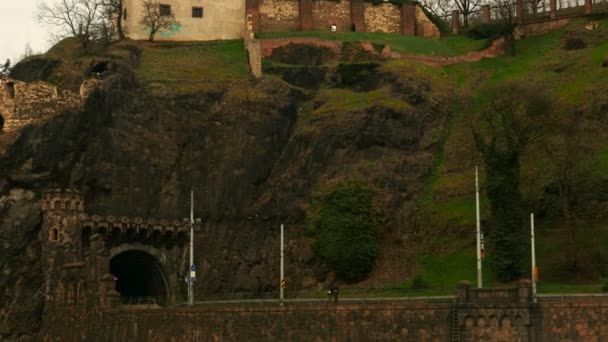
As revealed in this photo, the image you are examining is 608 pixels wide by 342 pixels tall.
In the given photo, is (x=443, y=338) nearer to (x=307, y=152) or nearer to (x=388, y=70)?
(x=307, y=152)

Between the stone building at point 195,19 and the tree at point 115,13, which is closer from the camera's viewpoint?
the stone building at point 195,19

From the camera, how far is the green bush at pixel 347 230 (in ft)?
273

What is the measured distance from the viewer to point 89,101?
91750 millimetres

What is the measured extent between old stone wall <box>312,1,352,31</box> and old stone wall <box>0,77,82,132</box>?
105ft

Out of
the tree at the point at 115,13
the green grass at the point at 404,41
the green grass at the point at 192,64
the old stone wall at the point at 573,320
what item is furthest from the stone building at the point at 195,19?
the old stone wall at the point at 573,320

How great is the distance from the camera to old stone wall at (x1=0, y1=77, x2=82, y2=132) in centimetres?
9094

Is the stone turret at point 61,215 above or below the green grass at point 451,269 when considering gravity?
above

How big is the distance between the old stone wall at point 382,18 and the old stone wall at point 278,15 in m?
7.54

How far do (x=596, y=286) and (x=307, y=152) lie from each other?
3073 centimetres

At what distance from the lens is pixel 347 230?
84438mm

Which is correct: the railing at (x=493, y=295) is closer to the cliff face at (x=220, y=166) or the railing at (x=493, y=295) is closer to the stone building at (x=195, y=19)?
the cliff face at (x=220, y=166)

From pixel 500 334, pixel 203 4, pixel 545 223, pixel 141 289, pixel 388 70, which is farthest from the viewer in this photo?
pixel 203 4

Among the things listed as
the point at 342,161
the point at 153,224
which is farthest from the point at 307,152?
the point at 153,224

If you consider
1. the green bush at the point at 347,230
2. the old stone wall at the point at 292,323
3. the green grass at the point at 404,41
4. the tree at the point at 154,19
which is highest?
the tree at the point at 154,19
